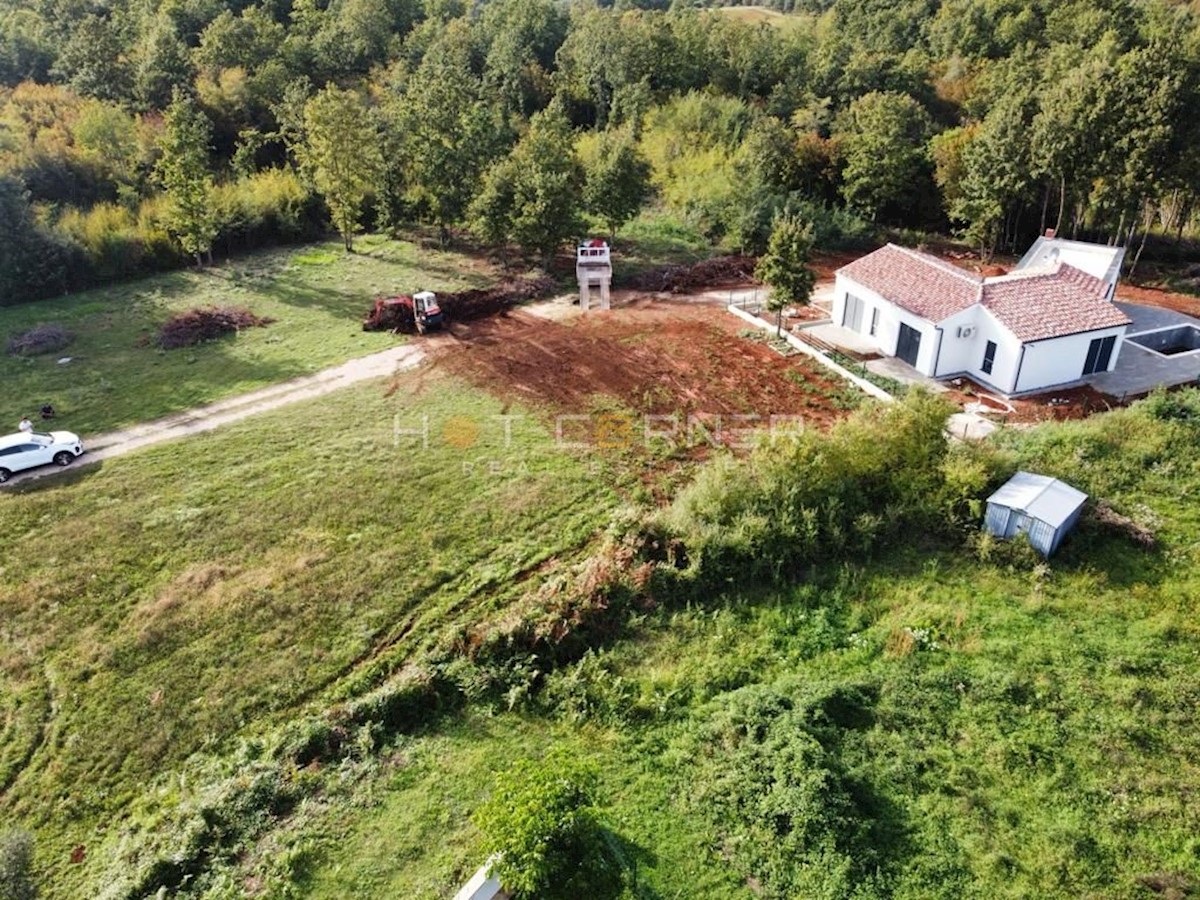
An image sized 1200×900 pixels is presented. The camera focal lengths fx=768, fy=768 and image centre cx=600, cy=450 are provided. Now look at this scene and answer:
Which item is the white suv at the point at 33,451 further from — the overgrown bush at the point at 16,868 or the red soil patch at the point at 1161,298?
the red soil patch at the point at 1161,298

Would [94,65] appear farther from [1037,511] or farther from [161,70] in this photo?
[1037,511]

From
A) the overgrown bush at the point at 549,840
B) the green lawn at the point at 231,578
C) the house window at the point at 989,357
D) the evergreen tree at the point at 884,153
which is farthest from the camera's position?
the evergreen tree at the point at 884,153

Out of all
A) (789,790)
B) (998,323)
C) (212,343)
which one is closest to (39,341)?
(212,343)

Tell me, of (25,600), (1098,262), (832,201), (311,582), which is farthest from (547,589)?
(832,201)

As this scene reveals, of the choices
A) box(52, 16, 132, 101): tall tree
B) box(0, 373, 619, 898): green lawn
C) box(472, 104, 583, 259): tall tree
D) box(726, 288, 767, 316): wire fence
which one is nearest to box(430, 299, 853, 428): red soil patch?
box(726, 288, 767, 316): wire fence

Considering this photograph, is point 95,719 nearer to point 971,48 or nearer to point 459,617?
point 459,617

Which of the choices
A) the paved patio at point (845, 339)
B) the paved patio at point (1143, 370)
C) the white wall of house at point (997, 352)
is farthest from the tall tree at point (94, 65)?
the paved patio at point (1143, 370)

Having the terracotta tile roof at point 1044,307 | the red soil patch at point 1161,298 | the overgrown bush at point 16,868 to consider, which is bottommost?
the overgrown bush at point 16,868
